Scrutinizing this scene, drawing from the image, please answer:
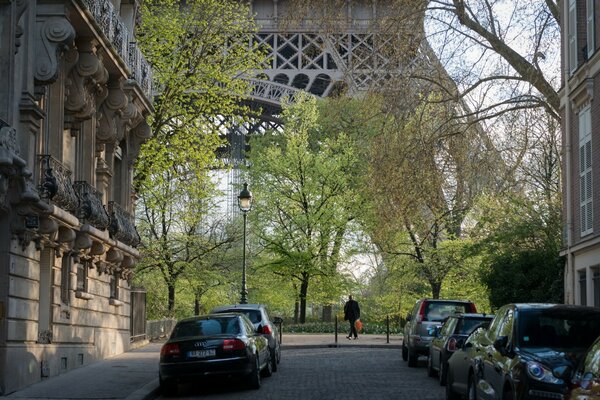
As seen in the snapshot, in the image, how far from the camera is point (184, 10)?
37.9m

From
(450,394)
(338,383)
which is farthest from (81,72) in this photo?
(450,394)

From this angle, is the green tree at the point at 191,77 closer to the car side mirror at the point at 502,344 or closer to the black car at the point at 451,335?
the black car at the point at 451,335

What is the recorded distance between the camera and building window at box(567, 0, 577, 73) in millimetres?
27188

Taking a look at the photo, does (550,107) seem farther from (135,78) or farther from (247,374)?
Answer: (135,78)

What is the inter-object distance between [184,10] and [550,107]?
60.5 feet

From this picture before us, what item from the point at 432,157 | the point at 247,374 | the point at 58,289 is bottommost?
the point at 247,374

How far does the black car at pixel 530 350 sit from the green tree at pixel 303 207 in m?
36.8

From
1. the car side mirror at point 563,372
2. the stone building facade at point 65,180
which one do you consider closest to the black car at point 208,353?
the stone building facade at point 65,180

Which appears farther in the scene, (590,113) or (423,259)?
(423,259)

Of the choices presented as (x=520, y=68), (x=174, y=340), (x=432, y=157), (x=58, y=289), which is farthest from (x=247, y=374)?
(x=520, y=68)

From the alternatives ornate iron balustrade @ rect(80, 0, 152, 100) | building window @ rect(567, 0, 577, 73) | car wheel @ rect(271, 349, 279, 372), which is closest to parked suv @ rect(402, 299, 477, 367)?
car wheel @ rect(271, 349, 279, 372)

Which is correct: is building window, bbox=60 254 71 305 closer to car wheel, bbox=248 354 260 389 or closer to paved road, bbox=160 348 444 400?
paved road, bbox=160 348 444 400

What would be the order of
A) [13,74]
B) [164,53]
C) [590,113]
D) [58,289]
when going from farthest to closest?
[164,53] < [590,113] < [58,289] < [13,74]

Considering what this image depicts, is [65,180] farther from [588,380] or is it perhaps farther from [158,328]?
[158,328]
